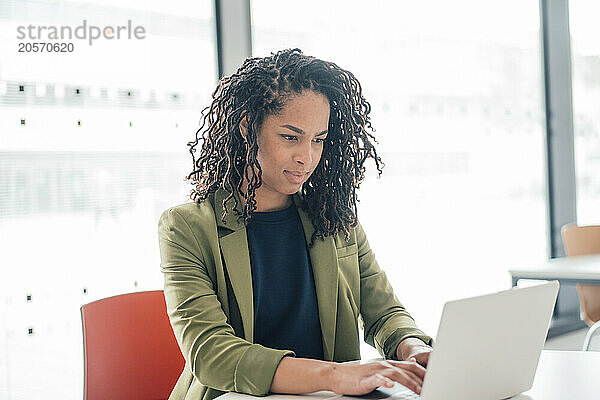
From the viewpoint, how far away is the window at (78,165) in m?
2.48

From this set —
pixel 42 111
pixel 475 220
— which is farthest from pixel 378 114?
pixel 42 111

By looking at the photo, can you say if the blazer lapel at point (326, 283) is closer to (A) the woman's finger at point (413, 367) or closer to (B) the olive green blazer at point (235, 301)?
(B) the olive green blazer at point (235, 301)

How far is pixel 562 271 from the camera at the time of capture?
304cm

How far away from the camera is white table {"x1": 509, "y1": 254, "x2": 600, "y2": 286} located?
2.96 m

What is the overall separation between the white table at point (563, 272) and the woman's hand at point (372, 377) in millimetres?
1829

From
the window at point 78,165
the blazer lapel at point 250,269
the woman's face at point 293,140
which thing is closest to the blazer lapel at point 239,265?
the blazer lapel at point 250,269

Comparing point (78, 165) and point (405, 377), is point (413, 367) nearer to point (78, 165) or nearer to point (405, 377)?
point (405, 377)

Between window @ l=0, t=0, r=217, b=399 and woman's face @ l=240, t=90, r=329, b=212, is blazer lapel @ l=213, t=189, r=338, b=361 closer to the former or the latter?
woman's face @ l=240, t=90, r=329, b=212

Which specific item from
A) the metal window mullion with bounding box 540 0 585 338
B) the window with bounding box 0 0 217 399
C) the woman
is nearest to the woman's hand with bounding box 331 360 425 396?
the woman

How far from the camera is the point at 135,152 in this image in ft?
9.02

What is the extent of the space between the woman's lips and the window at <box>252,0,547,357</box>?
162 cm

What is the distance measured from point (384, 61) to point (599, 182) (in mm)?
1998

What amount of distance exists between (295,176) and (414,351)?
0.46 m

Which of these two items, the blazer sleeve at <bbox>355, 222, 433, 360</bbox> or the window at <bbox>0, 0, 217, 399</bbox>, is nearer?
the blazer sleeve at <bbox>355, 222, 433, 360</bbox>
